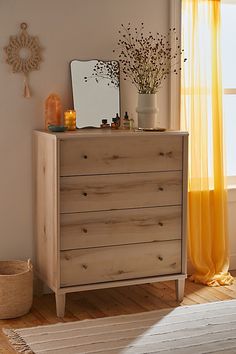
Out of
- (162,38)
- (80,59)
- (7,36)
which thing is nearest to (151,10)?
(162,38)

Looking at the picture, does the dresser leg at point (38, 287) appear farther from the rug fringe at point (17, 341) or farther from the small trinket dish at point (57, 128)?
the small trinket dish at point (57, 128)

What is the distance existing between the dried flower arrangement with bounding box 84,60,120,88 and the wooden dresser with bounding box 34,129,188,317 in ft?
1.39

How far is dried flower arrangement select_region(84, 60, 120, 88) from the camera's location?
4.47 meters

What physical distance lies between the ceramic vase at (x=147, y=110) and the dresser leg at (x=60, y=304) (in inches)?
43.4

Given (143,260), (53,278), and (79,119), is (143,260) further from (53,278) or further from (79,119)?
(79,119)

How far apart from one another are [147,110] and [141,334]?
1336mm

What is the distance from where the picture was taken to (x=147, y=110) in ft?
14.5

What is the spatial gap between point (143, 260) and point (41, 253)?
0.60 m

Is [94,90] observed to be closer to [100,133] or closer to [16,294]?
[100,133]

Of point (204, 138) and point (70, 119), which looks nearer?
point (70, 119)

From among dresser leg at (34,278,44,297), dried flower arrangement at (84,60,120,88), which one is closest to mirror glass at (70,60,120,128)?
dried flower arrangement at (84,60,120,88)

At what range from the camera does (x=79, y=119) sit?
4.45m

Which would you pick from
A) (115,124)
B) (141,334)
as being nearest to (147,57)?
(115,124)

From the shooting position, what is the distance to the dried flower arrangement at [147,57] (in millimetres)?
4512
